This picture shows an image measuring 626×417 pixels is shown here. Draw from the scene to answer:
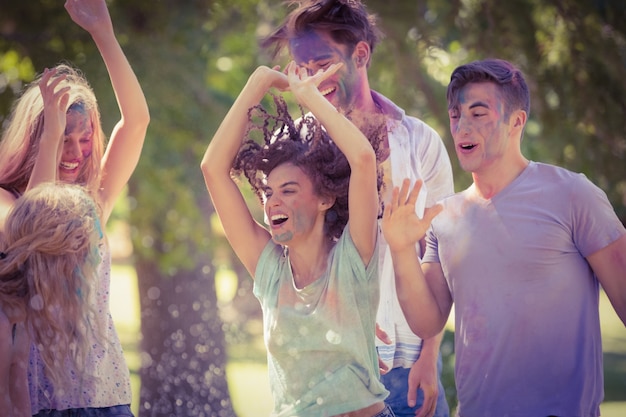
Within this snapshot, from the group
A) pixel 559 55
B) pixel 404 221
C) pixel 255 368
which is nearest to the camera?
pixel 404 221

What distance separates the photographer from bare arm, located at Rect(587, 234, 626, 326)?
2.81 metres

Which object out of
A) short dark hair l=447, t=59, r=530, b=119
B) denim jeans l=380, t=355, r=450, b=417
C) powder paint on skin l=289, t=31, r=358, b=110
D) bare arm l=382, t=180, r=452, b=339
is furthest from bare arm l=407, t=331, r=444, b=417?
powder paint on skin l=289, t=31, r=358, b=110

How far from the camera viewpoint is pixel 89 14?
3.62 m

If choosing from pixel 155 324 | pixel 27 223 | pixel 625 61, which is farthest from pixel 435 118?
pixel 27 223

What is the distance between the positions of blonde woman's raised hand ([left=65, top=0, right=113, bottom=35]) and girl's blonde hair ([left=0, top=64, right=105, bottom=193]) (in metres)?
0.23

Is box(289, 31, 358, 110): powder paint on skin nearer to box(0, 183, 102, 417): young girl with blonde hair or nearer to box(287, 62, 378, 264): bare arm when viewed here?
box(287, 62, 378, 264): bare arm

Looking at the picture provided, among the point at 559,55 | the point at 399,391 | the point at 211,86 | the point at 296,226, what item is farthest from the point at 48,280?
the point at 211,86

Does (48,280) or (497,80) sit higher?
(497,80)

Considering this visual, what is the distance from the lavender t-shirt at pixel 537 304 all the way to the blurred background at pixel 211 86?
8.16 feet

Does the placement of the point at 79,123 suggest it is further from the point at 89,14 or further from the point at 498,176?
the point at 498,176

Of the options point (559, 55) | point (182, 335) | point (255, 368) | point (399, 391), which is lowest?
point (399, 391)

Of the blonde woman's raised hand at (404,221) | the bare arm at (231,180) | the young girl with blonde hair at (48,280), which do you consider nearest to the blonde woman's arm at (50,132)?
the young girl with blonde hair at (48,280)

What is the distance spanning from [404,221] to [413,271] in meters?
0.18

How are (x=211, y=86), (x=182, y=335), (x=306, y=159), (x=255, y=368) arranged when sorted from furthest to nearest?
(x=255, y=368)
(x=211, y=86)
(x=182, y=335)
(x=306, y=159)
